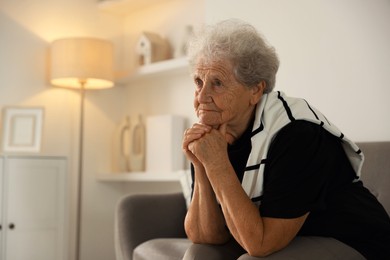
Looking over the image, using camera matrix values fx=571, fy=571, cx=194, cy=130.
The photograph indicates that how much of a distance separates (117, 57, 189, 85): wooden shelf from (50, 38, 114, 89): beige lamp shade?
21cm

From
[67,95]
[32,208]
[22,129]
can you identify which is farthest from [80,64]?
[32,208]

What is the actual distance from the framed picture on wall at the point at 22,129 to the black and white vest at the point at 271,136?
226 cm

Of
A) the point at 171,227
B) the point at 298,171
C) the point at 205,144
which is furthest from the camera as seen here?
the point at 171,227

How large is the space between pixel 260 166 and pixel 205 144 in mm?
182

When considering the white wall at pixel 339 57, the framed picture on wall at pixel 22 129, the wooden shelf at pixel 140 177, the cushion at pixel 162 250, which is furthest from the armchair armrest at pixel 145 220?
the framed picture on wall at pixel 22 129

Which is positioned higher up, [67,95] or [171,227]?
[67,95]

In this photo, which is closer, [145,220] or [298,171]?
[298,171]

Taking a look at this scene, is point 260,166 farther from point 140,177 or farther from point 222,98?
point 140,177

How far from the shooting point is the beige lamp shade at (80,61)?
365 centimetres

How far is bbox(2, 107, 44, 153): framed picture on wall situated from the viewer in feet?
11.7

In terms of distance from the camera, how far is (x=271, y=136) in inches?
64.4

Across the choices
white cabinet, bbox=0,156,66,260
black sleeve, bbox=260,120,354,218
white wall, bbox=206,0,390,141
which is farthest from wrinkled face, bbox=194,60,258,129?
white cabinet, bbox=0,156,66,260

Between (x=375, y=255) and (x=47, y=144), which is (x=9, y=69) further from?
(x=375, y=255)

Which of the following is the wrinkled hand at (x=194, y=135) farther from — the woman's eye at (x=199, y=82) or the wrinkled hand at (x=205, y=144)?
the woman's eye at (x=199, y=82)
